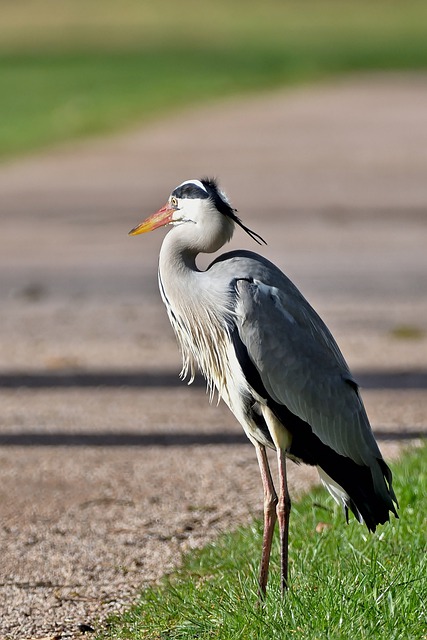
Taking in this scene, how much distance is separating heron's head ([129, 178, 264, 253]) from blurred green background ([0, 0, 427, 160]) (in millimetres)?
13028

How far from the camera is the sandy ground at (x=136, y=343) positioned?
5.07 metres

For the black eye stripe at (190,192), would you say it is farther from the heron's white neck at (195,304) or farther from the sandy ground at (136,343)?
the sandy ground at (136,343)

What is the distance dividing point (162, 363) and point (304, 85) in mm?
19247

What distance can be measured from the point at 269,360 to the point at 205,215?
52cm

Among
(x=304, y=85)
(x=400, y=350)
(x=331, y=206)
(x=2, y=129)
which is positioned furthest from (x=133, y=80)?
(x=400, y=350)

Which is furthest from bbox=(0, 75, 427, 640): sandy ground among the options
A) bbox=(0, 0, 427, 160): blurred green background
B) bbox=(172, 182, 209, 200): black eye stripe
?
bbox=(0, 0, 427, 160): blurred green background

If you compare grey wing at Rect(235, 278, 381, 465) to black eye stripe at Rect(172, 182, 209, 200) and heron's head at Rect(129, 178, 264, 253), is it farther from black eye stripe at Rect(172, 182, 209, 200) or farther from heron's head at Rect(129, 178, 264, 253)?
black eye stripe at Rect(172, 182, 209, 200)

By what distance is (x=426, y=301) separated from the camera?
9.48m

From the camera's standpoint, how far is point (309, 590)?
4039 millimetres

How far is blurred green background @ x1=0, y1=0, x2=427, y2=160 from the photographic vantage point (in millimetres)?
21609

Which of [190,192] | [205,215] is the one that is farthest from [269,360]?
[190,192]

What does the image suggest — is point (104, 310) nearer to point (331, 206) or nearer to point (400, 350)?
point (400, 350)

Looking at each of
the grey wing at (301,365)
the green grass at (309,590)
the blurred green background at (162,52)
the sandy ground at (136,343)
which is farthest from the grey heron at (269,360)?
the blurred green background at (162,52)

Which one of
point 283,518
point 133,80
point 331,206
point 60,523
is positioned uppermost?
point 133,80
